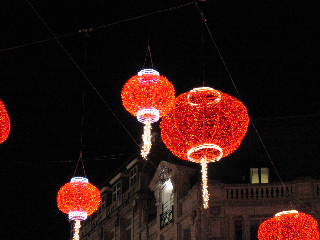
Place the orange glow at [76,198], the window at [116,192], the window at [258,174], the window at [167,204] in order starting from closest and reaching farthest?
the orange glow at [76,198], the window at [258,174], the window at [167,204], the window at [116,192]

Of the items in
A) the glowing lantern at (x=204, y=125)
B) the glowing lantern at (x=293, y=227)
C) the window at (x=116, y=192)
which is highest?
the window at (x=116, y=192)

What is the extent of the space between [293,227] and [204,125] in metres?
7.62

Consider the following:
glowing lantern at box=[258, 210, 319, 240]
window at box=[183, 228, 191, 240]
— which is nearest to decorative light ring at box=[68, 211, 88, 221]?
glowing lantern at box=[258, 210, 319, 240]

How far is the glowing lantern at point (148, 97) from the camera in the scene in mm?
19578

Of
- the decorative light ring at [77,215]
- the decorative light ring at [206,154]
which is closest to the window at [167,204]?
the decorative light ring at [77,215]

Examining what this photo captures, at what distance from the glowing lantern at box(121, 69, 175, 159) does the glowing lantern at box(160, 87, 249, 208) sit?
18.1 inches

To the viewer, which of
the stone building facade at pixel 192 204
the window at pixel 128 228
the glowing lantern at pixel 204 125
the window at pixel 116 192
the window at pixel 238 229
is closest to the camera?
the glowing lantern at pixel 204 125

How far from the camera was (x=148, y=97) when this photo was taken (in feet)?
64.3

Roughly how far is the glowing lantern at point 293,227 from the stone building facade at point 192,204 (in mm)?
6056

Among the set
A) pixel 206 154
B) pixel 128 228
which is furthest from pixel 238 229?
pixel 206 154

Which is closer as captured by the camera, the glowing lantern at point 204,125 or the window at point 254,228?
the glowing lantern at point 204,125

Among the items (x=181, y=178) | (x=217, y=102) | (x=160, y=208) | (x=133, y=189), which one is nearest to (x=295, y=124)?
(x=181, y=178)

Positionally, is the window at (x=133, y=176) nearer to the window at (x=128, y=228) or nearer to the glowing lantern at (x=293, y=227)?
the window at (x=128, y=228)

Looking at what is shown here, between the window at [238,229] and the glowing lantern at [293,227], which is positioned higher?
the window at [238,229]
